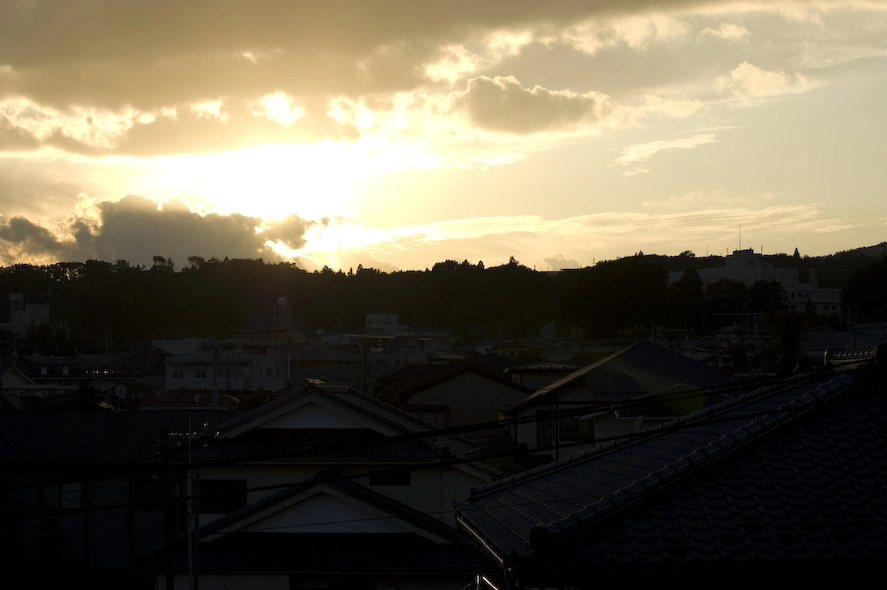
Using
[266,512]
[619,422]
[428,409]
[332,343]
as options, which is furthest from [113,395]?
[332,343]

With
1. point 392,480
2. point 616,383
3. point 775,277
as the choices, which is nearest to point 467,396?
point 616,383

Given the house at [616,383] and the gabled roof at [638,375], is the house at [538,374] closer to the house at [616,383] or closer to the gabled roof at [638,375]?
the house at [616,383]

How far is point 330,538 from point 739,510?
1166 cm

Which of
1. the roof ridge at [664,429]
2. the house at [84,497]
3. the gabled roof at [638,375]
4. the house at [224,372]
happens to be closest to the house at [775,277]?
the house at [224,372]

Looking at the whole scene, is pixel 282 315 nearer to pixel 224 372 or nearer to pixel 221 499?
pixel 224 372

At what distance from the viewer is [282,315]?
94.9 m

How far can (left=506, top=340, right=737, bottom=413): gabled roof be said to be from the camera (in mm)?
29125

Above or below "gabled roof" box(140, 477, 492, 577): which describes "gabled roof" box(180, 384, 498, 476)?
above

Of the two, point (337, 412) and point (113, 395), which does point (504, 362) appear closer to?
point (113, 395)

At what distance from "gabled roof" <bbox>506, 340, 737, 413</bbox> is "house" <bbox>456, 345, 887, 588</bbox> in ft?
72.7

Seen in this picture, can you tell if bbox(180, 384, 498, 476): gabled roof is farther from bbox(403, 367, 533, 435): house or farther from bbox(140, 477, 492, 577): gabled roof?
bbox(403, 367, 533, 435): house

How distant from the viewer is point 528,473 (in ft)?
29.0

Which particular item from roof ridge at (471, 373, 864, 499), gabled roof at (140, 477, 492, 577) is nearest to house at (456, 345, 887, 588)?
roof ridge at (471, 373, 864, 499)

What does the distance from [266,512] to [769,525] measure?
11.8 m
